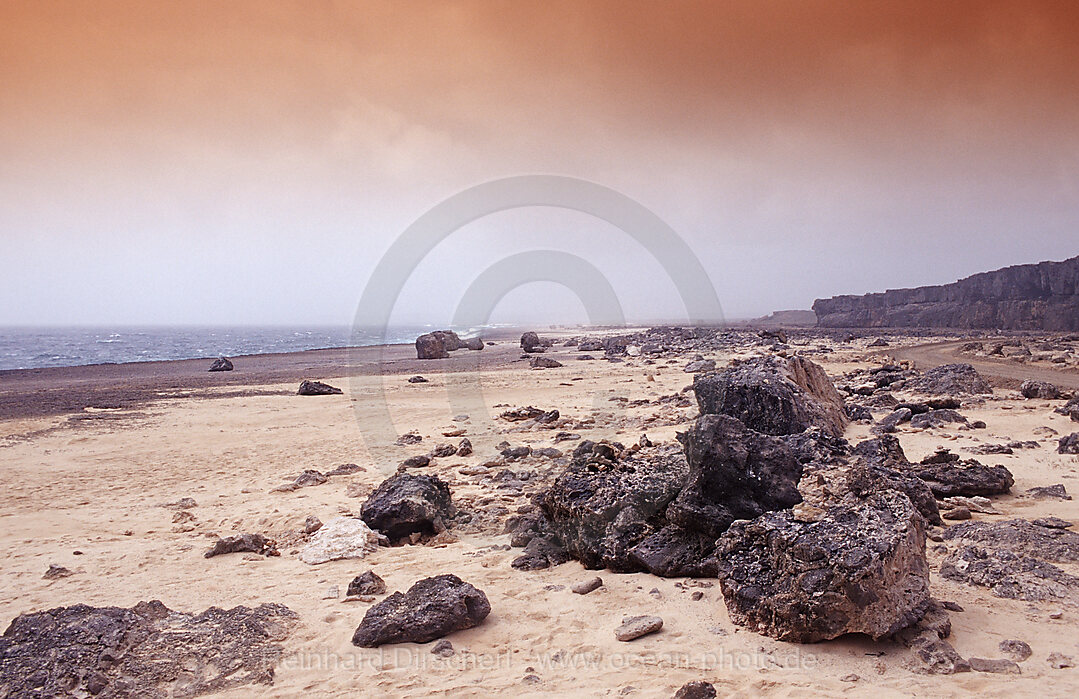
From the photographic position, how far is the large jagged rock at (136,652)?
11.2 feet

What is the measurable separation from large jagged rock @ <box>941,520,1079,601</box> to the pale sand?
169 millimetres

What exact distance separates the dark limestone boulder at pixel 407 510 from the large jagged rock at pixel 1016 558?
16.4 ft

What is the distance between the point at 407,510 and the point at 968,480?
6.54 meters

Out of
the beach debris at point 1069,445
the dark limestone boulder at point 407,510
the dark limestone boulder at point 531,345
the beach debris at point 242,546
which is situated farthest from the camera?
the dark limestone boulder at point 531,345

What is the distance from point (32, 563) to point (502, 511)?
502 cm

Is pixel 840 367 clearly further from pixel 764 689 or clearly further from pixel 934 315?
pixel 934 315

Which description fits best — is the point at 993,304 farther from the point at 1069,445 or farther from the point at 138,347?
the point at 138,347

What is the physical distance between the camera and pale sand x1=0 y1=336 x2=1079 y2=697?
3.41 m

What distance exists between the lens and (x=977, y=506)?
6.02 m

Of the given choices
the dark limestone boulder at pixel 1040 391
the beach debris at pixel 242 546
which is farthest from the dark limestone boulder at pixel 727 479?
the dark limestone boulder at pixel 1040 391

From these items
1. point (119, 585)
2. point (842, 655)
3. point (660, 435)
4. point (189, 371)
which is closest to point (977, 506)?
point (842, 655)

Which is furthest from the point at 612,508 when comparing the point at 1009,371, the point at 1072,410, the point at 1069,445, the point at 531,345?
the point at 531,345

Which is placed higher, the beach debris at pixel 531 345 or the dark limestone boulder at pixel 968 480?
the beach debris at pixel 531 345

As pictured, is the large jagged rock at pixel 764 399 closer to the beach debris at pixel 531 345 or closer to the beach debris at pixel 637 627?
the beach debris at pixel 637 627
